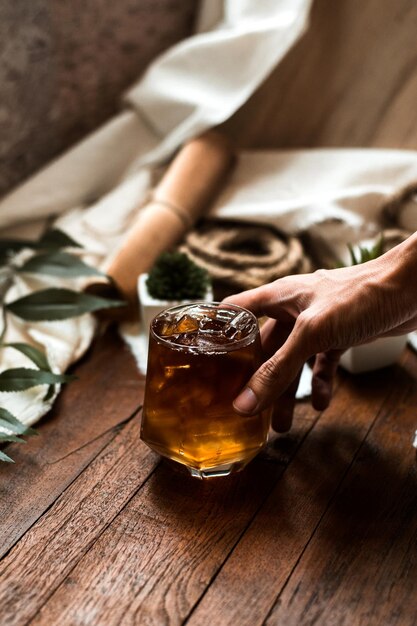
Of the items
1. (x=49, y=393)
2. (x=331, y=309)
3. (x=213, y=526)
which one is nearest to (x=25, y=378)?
(x=49, y=393)

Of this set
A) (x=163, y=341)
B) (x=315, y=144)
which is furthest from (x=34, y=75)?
(x=163, y=341)

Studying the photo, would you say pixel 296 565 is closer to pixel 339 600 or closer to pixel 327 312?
pixel 339 600

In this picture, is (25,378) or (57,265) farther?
(57,265)

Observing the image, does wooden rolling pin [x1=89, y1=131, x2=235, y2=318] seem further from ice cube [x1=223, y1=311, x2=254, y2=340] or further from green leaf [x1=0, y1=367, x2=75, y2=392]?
ice cube [x1=223, y1=311, x2=254, y2=340]

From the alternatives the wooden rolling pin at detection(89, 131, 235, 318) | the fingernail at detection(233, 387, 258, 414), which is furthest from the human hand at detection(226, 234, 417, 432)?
the wooden rolling pin at detection(89, 131, 235, 318)

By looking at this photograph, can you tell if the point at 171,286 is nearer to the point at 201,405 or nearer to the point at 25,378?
the point at 25,378

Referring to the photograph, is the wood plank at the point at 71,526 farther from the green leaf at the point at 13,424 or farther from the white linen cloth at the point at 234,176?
the white linen cloth at the point at 234,176

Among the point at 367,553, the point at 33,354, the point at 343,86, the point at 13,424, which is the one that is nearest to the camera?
the point at 367,553
